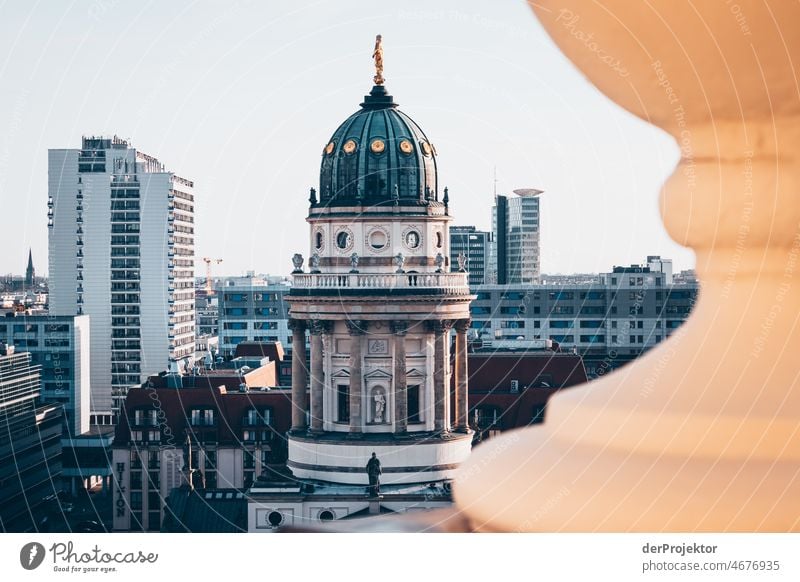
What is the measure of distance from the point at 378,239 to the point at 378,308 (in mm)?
1348

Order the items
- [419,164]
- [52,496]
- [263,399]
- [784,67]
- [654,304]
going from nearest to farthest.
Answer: [784,67] → [419,164] → [263,399] → [52,496] → [654,304]

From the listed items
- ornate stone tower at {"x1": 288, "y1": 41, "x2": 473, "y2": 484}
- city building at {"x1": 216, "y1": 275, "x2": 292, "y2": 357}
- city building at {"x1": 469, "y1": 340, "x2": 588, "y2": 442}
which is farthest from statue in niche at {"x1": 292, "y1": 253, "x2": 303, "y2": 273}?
city building at {"x1": 216, "y1": 275, "x2": 292, "y2": 357}

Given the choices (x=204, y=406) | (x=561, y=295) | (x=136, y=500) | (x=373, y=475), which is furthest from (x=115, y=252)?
(x=373, y=475)

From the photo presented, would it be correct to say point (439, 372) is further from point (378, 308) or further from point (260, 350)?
point (260, 350)

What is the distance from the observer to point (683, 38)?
972 cm

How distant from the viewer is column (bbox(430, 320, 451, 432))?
117ft

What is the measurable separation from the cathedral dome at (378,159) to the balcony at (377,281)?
4.62ft

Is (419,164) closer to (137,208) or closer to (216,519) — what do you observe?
(216,519)

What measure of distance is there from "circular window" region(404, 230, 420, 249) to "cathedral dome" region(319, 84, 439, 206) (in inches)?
23.2

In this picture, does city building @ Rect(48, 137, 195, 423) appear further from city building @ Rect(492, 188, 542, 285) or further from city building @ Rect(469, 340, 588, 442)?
city building @ Rect(469, 340, 588, 442)

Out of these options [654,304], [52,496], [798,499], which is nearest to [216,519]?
[52,496]

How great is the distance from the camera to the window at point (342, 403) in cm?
3569

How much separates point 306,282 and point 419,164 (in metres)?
3.22

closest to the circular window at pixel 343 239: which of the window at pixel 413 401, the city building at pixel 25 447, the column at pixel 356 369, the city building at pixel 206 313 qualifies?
the column at pixel 356 369
